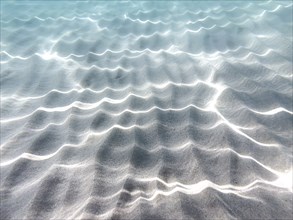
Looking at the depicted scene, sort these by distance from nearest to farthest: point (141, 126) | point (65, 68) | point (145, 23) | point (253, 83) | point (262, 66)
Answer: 1. point (141, 126)
2. point (253, 83)
3. point (262, 66)
4. point (65, 68)
5. point (145, 23)

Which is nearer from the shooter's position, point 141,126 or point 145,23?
point 141,126

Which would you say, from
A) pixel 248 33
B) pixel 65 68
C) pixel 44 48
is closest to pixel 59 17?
pixel 44 48

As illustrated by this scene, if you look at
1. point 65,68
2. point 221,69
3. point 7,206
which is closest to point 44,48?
point 65,68

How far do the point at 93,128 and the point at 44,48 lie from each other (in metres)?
2.71

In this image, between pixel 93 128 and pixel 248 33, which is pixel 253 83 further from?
pixel 93 128

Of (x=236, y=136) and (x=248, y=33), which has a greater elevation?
(x=248, y=33)

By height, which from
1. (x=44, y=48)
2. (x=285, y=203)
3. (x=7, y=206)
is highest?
(x=44, y=48)

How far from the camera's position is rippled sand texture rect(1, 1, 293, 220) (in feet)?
6.91

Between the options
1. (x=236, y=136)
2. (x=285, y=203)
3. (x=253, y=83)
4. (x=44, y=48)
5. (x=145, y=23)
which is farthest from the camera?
(x=145, y=23)

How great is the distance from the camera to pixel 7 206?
2.12m

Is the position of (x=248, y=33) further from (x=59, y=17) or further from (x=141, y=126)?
(x=59, y=17)

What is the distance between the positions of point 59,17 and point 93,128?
434cm

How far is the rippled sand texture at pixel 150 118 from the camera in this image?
211 centimetres

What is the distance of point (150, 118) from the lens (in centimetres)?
305
